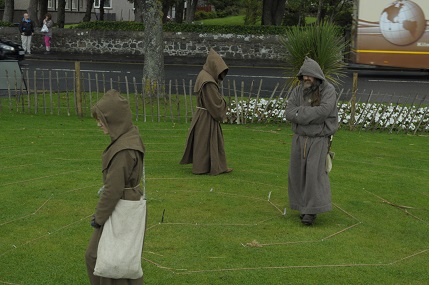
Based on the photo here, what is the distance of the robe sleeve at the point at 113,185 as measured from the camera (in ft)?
21.7

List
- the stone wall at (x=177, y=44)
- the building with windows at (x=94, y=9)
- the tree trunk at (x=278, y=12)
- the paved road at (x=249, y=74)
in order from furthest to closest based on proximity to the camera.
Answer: the building with windows at (x=94, y=9)
the tree trunk at (x=278, y=12)
the stone wall at (x=177, y=44)
the paved road at (x=249, y=74)

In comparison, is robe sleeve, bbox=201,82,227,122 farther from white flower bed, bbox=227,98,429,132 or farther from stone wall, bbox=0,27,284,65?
stone wall, bbox=0,27,284,65

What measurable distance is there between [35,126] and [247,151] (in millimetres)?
4557

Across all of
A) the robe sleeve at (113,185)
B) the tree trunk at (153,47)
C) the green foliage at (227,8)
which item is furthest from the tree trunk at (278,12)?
the robe sleeve at (113,185)

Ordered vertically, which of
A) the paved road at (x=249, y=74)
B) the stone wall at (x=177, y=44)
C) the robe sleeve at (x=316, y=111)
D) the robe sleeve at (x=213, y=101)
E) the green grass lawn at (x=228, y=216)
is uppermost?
the robe sleeve at (x=316, y=111)

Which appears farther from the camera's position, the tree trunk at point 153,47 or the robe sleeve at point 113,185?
the tree trunk at point 153,47

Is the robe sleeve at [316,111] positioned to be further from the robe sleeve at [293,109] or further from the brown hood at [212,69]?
the brown hood at [212,69]

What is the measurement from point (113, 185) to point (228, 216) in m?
4.17

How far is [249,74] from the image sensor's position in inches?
1230

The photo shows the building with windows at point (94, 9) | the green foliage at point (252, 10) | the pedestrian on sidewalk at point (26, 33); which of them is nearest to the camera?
the pedestrian on sidewalk at point (26, 33)

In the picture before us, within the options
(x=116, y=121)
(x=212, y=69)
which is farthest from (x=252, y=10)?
(x=116, y=121)

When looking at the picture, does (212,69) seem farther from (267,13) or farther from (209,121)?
(267,13)

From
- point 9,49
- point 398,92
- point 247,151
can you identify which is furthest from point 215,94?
point 9,49

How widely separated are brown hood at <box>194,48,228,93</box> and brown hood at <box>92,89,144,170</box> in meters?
6.14
